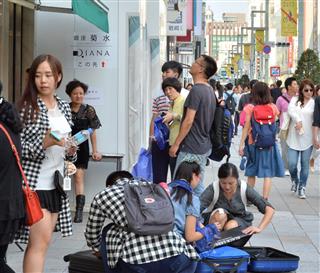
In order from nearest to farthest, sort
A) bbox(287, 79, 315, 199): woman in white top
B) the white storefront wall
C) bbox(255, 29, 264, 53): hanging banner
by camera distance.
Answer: the white storefront wall → bbox(287, 79, 315, 199): woman in white top → bbox(255, 29, 264, 53): hanging banner

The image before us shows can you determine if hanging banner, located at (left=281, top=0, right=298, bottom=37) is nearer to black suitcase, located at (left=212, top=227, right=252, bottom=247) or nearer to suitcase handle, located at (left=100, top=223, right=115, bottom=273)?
black suitcase, located at (left=212, top=227, right=252, bottom=247)

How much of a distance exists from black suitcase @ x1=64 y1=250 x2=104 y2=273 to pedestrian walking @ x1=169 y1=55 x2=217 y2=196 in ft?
6.38

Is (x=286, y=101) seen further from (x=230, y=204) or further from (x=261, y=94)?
(x=230, y=204)

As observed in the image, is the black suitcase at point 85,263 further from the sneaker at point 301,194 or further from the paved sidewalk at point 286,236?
the sneaker at point 301,194

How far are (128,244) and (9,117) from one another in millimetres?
1149

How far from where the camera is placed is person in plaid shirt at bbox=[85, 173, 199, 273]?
493 cm

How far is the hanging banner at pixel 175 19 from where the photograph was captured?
73.5 feet

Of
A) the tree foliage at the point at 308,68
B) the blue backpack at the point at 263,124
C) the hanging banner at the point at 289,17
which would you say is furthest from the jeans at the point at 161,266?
the hanging banner at the point at 289,17

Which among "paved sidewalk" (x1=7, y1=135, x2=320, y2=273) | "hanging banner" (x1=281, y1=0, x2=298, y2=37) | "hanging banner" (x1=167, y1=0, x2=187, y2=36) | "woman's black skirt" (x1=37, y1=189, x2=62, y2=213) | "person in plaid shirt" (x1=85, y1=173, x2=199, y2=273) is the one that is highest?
"hanging banner" (x1=281, y1=0, x2=298, y2=37)

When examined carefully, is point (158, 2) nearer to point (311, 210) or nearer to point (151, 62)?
point (151, 62)

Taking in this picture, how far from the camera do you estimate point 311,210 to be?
1080cm

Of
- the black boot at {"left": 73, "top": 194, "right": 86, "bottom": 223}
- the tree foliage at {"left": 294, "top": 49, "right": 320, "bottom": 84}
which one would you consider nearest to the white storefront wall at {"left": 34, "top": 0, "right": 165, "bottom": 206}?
the black boot at {"left": 73, "top": 194, "right": 86, "bottom": 223}

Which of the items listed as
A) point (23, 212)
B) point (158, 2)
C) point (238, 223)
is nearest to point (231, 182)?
point (238, 223)

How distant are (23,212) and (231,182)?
295cm
